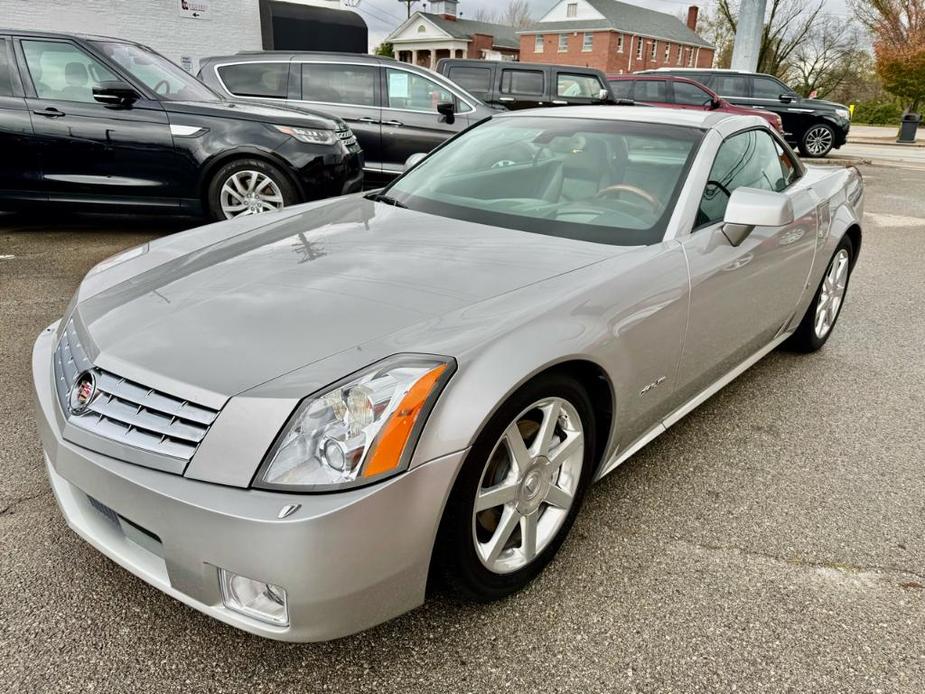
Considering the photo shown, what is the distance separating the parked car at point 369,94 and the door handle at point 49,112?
8.30ft

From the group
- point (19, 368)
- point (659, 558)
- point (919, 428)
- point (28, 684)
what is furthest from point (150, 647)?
point (919, 428)

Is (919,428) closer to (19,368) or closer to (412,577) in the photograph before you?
(412,577)

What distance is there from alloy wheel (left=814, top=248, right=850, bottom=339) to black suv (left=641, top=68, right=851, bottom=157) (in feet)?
43.4

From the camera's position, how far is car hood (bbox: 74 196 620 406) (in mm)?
1771

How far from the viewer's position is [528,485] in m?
2.00

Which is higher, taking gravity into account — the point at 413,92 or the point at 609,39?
the point at 413,92

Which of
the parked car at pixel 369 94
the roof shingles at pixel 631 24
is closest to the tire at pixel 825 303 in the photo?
the parked car at pixel 369 94

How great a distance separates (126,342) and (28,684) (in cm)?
86

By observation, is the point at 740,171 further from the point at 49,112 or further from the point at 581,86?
the point at 581,86

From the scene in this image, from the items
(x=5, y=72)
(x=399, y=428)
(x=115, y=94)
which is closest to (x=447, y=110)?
(x=115, y=94)

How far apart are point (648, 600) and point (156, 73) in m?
6.02

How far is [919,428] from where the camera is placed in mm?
3266

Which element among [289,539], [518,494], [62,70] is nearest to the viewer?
[289,539]

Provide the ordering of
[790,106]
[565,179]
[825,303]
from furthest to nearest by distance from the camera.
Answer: [790,106] → [825,303] → [565,179]
